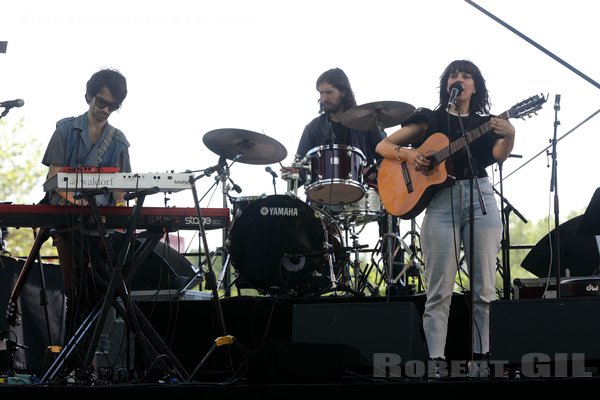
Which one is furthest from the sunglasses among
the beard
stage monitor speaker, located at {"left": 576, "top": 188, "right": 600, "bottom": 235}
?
stage monitor speaker, located at {"left": 576, "top": 188, "right": 600, "bottom": 235}

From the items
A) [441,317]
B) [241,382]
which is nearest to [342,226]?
[441,317]

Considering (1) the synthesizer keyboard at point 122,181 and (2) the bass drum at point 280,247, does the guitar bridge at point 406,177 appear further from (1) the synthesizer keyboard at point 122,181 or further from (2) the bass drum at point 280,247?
(1) the synthesizer keyboard at point 122,181

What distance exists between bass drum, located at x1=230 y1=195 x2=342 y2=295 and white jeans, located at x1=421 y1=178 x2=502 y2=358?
4.78ft

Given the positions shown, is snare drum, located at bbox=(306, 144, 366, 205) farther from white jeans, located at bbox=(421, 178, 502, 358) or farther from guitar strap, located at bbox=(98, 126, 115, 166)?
white jeans, located at bbox=(421, 178, 502, 358)

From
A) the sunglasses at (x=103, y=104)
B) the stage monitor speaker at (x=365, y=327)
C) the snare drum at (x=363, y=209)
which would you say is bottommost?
the stage monitor speaker at (x=365, y=327)

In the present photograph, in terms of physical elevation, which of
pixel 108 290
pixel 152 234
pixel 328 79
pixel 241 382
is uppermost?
pixel 328 79

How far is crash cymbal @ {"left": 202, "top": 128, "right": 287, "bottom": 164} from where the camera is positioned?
6.69m

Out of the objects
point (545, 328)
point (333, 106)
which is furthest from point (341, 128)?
point (545, 328)

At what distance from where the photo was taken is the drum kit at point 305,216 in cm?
645

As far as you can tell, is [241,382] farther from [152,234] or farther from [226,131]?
[226,131]

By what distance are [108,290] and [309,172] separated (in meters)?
2.67

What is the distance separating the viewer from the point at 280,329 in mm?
5949

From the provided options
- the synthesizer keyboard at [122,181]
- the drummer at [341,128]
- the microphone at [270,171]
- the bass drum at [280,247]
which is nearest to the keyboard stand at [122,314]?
the synthesizer keyboard at [122,181]

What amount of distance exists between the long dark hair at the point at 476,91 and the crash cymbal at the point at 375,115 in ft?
4.97
